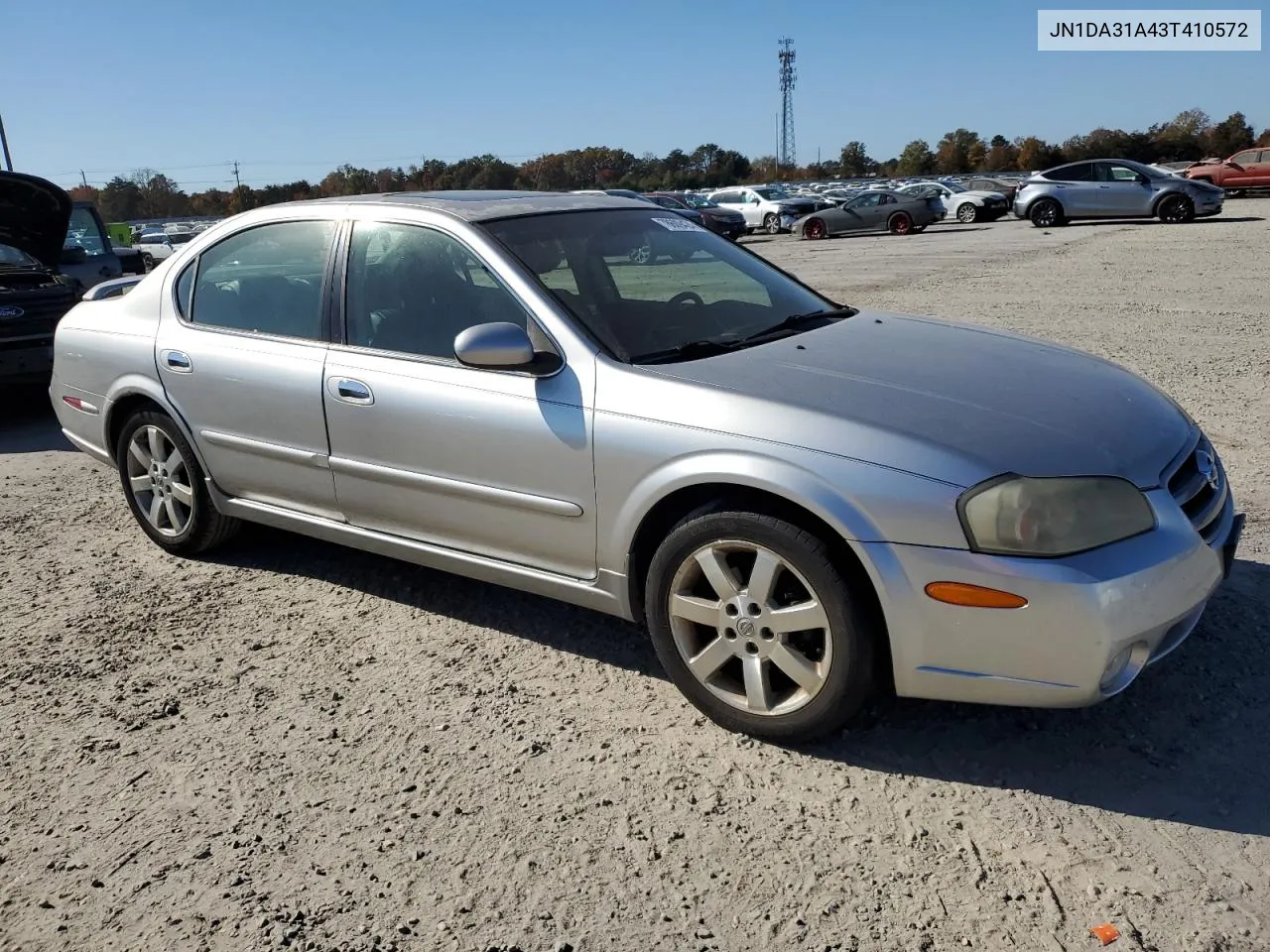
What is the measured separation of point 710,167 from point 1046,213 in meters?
70.6

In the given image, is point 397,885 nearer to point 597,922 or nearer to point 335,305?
point 597,922

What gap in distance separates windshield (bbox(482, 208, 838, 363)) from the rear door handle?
5.25 feet

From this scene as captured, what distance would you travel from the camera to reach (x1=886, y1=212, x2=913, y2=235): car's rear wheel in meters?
28.3

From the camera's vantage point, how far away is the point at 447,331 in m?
3.75

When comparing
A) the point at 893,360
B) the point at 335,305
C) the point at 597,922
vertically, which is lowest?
the point at 597,922

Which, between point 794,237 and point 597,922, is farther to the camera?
point 794,237

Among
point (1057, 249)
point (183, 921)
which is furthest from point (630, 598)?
point (1057, 249)

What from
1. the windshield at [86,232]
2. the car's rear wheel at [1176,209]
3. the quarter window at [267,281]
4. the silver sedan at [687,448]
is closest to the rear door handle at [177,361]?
the silver sedan at [687,448]

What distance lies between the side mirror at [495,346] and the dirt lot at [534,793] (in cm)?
110

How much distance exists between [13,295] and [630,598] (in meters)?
6.86

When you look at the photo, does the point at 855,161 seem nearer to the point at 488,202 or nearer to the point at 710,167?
the point at 710,167

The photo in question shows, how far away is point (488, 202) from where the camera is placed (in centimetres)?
411

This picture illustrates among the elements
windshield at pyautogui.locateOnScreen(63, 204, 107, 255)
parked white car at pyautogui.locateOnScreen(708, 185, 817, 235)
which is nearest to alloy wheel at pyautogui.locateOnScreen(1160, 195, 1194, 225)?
parked white car at pyautogui.locateOnScreen(708, 185, 817, 235)

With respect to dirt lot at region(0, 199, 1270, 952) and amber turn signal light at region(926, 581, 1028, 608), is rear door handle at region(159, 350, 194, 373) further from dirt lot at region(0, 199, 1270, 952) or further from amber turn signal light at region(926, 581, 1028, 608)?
amber turn signal light at region(926, 581, 1028, 608)
